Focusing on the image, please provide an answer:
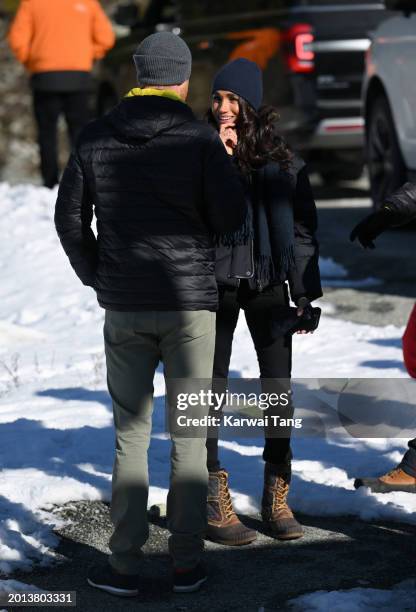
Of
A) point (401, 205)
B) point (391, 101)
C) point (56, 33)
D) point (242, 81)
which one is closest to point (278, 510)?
point (401, 205)

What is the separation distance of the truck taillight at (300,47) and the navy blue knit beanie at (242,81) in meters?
6.68

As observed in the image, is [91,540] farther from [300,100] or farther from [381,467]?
[300,100]

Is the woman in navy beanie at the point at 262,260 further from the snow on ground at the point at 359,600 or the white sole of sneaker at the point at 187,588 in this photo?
the snow on ground at the point at 359,600

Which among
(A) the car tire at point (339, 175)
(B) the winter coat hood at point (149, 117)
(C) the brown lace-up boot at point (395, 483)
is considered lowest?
(A) the car tire at point (339, 175)

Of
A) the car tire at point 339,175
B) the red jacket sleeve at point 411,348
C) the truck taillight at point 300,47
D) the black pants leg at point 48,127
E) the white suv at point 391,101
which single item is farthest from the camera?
the car tire at point 339,175

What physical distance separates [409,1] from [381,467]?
15.1 ft

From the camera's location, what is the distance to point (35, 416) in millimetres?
6359

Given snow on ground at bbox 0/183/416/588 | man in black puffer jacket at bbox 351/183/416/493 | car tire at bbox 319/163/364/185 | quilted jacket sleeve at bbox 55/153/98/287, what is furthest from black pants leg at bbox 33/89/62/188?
quilted jacket sleeve at bbox 55/153/98/287

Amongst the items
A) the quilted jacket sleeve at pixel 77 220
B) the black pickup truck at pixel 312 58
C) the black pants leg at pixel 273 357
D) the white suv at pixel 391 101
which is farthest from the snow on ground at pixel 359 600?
the black pickup truck at pixel 312 58

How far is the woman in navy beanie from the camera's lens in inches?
187

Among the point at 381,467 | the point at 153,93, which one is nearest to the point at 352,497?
the point at 381,467

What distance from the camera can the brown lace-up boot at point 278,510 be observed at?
16.2 feet

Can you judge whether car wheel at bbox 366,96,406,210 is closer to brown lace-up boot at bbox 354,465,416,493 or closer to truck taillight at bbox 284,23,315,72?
truck taillight at bbox 284,23,315,72

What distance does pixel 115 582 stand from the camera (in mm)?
4414
